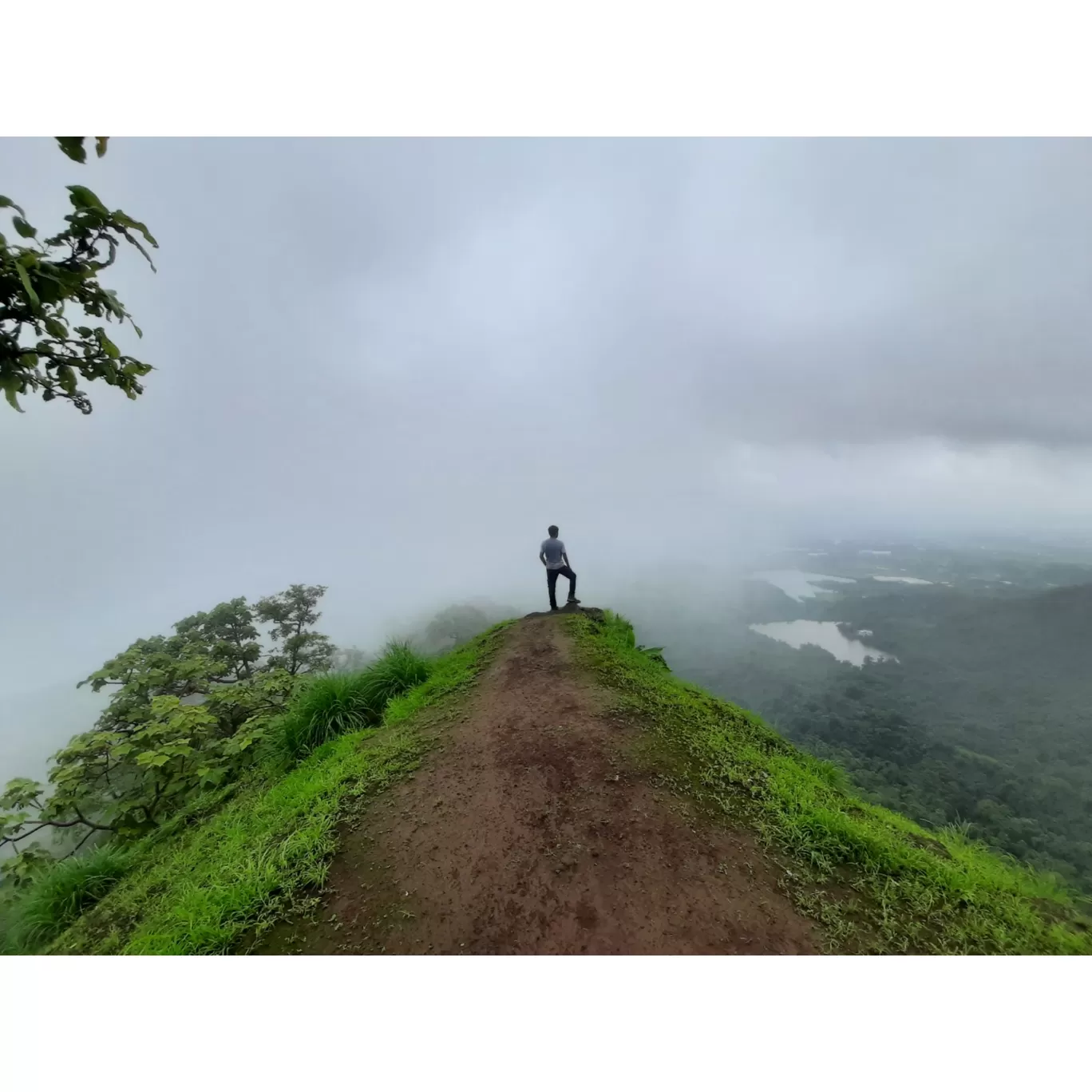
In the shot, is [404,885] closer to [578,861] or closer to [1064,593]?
[578,861]

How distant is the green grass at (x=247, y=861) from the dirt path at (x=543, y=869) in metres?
0.28

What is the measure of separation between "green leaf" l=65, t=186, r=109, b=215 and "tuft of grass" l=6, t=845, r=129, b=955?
6209 mm

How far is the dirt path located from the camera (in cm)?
280

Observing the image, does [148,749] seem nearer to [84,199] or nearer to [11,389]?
[11,389]

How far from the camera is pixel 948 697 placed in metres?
45.5

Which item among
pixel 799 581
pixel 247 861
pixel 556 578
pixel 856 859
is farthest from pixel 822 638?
pixel 247 861

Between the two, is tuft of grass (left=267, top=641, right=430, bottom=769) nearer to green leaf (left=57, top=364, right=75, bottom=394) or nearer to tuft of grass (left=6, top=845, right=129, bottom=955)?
tuft of grass (left=6, top=845, right=129, bottom=955)

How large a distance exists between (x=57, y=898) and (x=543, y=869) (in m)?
5.11

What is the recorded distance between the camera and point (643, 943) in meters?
2.74

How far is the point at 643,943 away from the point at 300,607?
529 inches

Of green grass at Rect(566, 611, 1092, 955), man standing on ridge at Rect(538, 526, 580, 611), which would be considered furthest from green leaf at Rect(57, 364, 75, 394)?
man standing on ridge at Rect(538, 526, 580, 611)

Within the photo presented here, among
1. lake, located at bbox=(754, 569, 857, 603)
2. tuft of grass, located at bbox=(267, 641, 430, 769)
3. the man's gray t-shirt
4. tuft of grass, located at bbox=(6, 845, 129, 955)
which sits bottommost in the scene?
lake, located at bbox=(754, 569, 857, 603)

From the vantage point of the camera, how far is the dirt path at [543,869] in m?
2.80

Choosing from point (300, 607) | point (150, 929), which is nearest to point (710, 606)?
point (300, 607)
